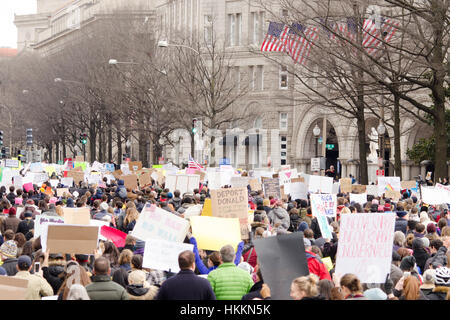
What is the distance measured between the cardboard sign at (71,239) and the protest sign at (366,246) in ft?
9.60

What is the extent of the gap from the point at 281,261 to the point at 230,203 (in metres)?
5.67

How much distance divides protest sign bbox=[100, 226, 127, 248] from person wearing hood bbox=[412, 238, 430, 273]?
4136mm

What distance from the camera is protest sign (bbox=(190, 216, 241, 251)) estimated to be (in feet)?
42.2

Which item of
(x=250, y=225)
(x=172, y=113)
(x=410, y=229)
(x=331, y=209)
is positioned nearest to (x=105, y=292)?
(x=250, y=225)

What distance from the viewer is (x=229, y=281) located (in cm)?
988

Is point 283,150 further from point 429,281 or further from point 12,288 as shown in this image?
point 12,288

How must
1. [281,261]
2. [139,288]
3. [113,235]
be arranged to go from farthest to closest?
[113,235] → [281,261] → [139,288]

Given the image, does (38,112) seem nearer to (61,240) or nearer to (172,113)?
(172,113)

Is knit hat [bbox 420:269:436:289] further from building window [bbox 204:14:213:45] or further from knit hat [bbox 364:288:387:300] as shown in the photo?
building window [bbox 204:14:213:45]

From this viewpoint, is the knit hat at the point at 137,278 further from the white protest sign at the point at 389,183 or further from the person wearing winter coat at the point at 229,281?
the white protest sign at the point at 389,183

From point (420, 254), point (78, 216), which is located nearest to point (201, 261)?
point (420, 254)

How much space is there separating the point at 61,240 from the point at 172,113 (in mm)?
41591

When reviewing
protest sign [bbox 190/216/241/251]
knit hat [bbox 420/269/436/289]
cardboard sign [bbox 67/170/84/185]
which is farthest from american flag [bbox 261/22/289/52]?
knit hat [bbox 420/269/436/289]

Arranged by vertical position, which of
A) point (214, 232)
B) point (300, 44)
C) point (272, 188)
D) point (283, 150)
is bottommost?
point (214, 232)
